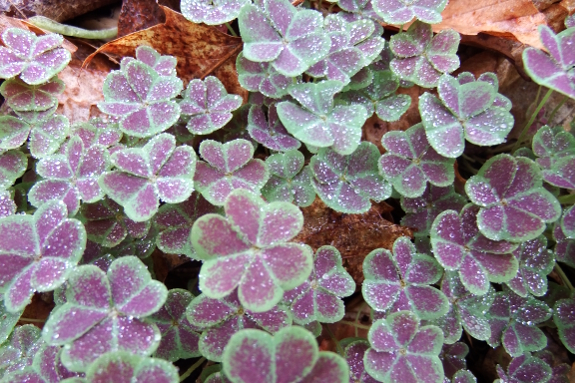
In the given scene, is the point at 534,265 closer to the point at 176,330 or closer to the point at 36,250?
the point at 176,330

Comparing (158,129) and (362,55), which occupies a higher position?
(362,55)

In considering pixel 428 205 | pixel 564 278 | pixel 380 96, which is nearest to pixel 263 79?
pixel 380 96

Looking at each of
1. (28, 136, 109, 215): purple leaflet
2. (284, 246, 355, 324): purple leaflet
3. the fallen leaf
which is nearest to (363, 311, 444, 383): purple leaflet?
(284, 246, 355, 324): purple leaflet

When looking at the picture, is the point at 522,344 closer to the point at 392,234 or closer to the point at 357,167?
the point at 392,234

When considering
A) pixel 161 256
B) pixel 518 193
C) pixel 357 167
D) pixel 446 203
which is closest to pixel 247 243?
pixel 357 167

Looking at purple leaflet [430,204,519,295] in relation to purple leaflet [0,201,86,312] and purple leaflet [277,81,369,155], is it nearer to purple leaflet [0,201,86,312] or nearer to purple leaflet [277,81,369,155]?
purple leaflet [277,81,369,155]

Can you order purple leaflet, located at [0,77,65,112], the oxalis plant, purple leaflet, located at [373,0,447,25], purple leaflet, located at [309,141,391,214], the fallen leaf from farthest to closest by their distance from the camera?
the fallen leaf < purple leaflet, located at [0,77,65,112] < purple leaflet, located at [373,0,447,25] < purple leaflet, located at [309,141,391,214] < the oxalis plant
